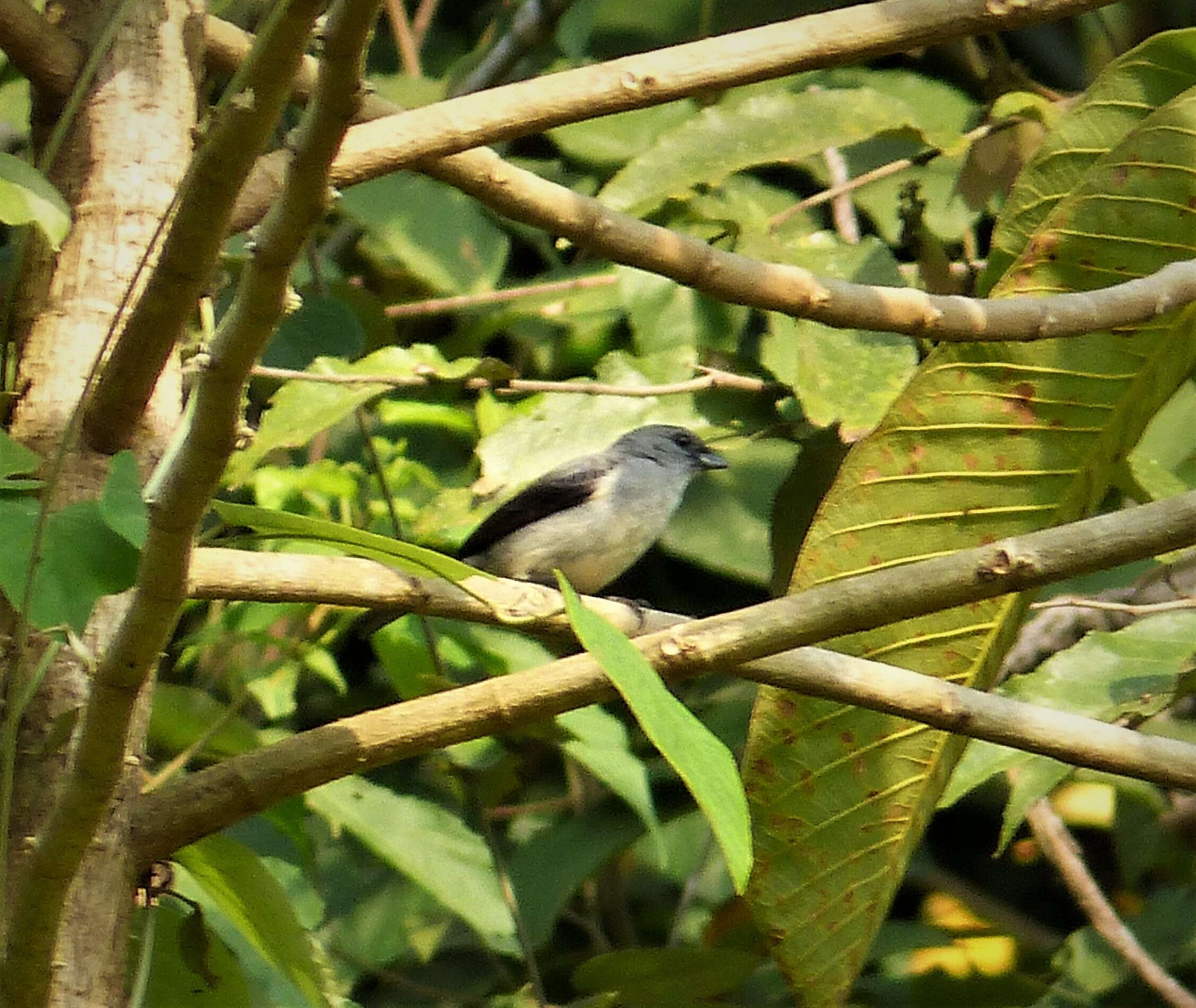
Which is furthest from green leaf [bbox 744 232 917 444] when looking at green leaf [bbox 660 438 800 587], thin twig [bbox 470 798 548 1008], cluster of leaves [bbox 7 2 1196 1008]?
thin twig [bbox 470 798 548 1008]

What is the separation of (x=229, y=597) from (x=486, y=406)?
4.74 feet

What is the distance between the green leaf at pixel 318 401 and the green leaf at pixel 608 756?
0.58 metres

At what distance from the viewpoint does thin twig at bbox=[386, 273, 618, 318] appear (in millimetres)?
3355

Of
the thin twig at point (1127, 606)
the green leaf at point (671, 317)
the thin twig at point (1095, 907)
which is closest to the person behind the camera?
the thin twig at point (1127, 606)

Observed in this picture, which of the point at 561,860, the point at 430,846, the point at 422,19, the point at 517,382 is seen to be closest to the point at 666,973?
the point at 430,846

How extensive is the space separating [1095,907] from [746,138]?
1761 mm

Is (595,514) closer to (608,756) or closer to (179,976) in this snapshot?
(608,756)

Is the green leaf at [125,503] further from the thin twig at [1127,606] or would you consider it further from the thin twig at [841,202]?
the thin twig at [841,202]

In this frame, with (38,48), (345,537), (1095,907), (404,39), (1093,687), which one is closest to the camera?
(345,537)

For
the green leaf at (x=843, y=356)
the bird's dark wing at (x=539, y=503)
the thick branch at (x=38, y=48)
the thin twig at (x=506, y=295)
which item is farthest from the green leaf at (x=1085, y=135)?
the bird's dark wing at (x=539, y=503)

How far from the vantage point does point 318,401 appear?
85.4 inches

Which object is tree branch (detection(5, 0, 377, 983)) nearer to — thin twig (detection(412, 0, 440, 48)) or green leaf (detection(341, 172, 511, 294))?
green leaf (detection(341, 172, 511, 294))

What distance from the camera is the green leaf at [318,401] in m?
2.11

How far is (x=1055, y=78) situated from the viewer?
14.7 ft
